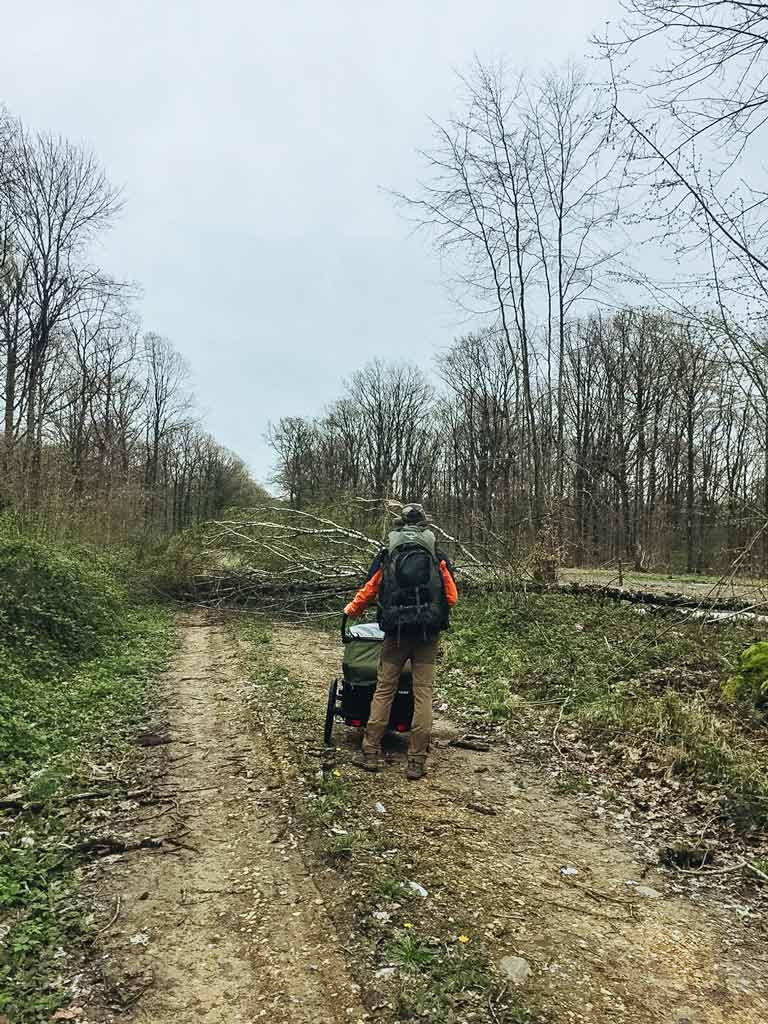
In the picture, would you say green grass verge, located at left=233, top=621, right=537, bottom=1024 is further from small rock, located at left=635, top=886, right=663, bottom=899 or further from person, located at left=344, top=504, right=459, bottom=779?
small rock, located at left=635, top=886, right=663, bottom=899

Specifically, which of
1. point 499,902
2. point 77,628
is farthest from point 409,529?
point 77,628

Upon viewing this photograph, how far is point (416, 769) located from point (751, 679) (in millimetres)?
3753

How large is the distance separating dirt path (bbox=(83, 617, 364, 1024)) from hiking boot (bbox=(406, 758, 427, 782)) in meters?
1.05

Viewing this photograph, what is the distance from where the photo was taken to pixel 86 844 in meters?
4.07

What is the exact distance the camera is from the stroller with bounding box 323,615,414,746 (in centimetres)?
594

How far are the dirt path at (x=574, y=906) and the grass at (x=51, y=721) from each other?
189 cm

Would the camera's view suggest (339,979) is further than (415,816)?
No

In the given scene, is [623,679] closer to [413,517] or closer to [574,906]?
[413,517]

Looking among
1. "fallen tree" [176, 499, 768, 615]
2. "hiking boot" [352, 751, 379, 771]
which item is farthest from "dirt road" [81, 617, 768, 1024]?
"fallen tree" [176, 499, 768, 615]

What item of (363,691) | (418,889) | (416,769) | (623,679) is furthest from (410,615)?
(623,679)

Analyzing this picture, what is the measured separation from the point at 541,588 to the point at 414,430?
38084mm

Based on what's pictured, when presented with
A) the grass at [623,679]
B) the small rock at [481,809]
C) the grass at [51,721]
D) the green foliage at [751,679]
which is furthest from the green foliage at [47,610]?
the green foliage at [751,679]

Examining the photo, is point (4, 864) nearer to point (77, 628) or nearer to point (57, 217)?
point (77, 628)

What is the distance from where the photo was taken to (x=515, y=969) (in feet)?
9.60
